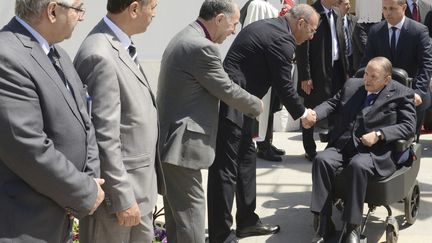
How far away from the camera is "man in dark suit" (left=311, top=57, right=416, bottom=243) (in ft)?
13.9

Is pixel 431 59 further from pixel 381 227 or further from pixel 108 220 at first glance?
pixel 108 220

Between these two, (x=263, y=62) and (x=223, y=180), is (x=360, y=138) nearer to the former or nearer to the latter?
(x=263, y=62)

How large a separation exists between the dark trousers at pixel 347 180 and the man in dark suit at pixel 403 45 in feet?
4.67

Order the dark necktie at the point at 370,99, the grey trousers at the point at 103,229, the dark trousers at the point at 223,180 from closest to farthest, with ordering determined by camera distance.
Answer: the grey trousers at the point at 103,229 < the dark trousers at the point at 223,180 < the dark necktie at the point at 370,99

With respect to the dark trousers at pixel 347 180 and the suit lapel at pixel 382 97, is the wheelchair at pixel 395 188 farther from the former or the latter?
the suit lapel at pixel 382 97

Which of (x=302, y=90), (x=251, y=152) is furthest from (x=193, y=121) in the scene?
(x=302, y=90)

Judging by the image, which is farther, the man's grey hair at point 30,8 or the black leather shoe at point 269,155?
the black leather shoe at point 269,155

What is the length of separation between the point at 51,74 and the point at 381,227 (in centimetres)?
335

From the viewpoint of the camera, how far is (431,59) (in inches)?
219

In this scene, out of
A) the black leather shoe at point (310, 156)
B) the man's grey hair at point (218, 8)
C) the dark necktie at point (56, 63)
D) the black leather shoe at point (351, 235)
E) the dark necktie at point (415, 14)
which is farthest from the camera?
the dark necktie at point (415, 14)

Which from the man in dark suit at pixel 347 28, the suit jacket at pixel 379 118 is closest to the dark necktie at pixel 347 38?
the man in dark suit at pixel 347 28

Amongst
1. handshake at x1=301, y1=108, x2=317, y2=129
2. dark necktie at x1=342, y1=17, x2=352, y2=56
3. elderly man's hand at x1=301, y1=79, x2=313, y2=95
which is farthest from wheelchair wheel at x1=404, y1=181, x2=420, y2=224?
dark necktie at x1=342, y1=17, x2=352, y2=56

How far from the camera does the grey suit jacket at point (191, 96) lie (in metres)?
3.58

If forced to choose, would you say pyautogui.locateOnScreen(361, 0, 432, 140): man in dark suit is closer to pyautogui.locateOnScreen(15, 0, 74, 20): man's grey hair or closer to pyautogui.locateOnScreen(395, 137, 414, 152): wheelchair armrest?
pyautogui.locateOnScreen(395, 137, 414, 152): wheelchair armrest
